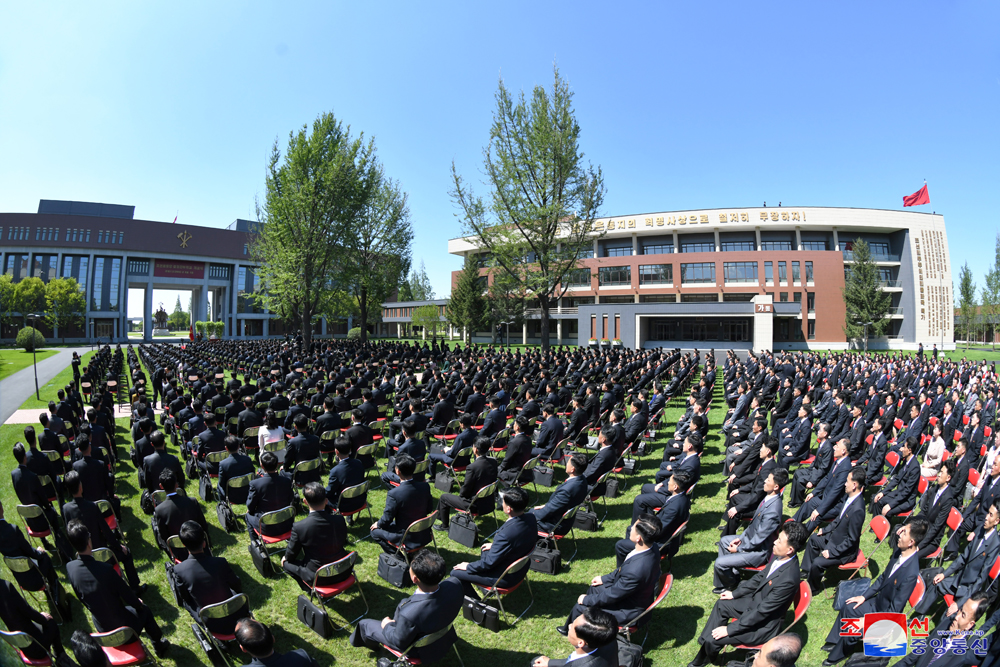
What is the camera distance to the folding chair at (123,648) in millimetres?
3451

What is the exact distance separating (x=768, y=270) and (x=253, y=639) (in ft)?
182

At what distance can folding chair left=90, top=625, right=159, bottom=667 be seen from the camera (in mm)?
3451

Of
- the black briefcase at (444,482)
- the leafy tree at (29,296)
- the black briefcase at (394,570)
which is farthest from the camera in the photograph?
the leafy tree at (29,296)

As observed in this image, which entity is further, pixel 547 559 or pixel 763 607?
pixel 547 559

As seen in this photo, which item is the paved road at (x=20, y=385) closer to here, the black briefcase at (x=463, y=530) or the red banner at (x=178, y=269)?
the black briefcase at (x=463, y=530)

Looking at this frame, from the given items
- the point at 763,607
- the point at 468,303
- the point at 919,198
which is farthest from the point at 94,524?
the point at 919,198

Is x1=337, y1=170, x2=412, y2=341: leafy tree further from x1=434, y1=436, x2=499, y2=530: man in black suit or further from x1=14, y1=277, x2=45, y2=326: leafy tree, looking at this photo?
x1=14, y1=277, x2=45, y2=326: leafy tree

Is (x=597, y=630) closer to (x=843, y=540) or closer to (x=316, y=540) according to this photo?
(x=316, y=540)

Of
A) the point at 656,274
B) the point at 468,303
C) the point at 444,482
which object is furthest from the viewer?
the point at 656,274

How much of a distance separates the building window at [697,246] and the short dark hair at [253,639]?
5778 cm

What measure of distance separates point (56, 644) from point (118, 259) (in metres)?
77.8

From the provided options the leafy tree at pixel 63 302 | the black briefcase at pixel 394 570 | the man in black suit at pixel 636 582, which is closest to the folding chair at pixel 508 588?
the man in black suit at pixel 636 582

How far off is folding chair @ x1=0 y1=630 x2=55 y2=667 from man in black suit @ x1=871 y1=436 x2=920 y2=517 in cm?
904

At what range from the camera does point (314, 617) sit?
14.6 feet
